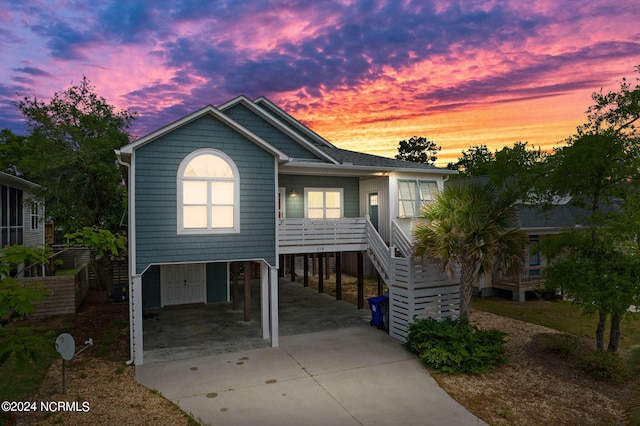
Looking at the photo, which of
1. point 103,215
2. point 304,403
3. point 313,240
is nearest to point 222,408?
point 304,403

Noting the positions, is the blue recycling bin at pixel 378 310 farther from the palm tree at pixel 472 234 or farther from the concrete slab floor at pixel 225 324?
the palm tree at pixel 472 234

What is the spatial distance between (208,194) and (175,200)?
3.14 ft

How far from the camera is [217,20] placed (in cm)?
1648

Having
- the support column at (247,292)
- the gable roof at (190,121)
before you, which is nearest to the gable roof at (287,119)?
the gable roof at (190,121)

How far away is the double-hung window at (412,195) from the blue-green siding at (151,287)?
439 inches

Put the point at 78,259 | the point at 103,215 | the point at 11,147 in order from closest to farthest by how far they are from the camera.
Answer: the point at 103,215 → the point at 78,259 → the point at 11,147

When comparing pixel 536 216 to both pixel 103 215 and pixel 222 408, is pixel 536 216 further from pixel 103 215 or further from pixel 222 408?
pixel 103 215

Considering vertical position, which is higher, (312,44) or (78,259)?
(312,44)

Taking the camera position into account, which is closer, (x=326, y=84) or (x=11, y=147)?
(x=326, y=84)

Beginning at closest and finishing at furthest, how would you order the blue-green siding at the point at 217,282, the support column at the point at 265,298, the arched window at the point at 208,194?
1. the arched window at the point at 208,194
2. the support column at the point at 265,298
3. the blue-green siding at the point at 217,282

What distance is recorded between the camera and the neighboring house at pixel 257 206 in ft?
36.4

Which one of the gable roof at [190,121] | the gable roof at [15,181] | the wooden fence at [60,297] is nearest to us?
the gable roof at [190,121]

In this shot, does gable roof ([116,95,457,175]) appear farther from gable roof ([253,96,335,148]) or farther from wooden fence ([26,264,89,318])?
wooden fence ([26,264,89,318])

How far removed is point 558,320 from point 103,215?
22095mm
